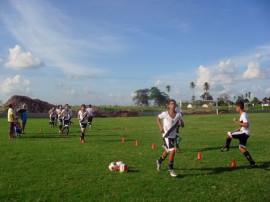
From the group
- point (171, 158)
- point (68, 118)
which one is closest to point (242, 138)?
point (171, 158)

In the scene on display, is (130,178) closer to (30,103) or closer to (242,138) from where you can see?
(242,138)

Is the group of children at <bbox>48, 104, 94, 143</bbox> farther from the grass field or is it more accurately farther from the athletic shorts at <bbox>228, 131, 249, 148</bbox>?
the athletic shorts at <bbox>228, 131, 249, 148</bbox>

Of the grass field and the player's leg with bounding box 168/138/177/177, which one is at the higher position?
the player's leg with bounding box 168/138/177/177

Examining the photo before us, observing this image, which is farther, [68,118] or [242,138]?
[68,118]

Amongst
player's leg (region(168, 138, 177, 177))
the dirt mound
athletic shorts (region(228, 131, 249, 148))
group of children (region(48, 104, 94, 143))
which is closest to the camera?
player's leg (region(168, 138, 177, 177))

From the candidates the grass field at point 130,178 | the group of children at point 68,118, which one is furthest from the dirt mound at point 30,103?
the grass field at point 130,178

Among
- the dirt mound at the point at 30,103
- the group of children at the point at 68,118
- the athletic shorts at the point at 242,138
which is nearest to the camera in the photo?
the athletic shorts at the point at 242,138

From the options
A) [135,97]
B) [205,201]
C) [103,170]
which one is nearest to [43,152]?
[103,170]

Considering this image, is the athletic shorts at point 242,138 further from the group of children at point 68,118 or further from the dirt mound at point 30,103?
the dirt mound at point 30,103

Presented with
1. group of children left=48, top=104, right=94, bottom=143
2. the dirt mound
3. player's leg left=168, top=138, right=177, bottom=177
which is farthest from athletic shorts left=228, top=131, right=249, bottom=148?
the dirt mound

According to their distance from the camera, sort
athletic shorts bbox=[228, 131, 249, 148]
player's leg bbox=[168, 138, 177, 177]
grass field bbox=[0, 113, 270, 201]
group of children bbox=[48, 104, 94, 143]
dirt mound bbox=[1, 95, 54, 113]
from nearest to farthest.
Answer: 1. grass field bbox=[0, 113, 270, 201]
2. player's leg bbox=[168, 138, 177, 177]
3. athletic shorts bbox=[228, 131, 249, 148]
4. group of children bbox=[48, 104, 94, 143]
5. dirt mound bbox=[1, 95, 54, 113]

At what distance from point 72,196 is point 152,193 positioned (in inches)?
73.9

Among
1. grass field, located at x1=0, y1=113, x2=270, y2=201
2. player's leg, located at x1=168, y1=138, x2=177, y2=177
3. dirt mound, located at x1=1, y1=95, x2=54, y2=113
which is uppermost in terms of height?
dirt mound, located at x1=1, y1=95, x2=54, y2=113

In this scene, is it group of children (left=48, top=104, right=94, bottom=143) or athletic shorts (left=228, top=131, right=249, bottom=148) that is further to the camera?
group of children (left=48, top=104, right=94, bottom=143)
